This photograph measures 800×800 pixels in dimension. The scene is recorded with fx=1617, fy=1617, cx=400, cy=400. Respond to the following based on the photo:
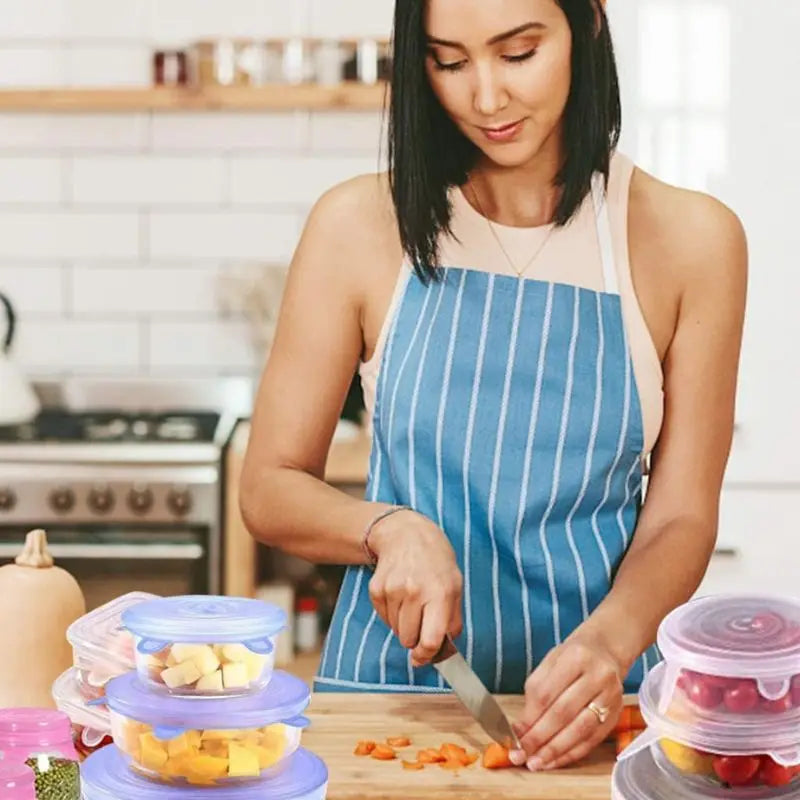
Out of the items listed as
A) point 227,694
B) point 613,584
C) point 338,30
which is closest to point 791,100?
point 338,30

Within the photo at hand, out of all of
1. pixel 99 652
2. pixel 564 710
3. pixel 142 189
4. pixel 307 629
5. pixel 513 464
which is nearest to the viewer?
pixel 99 652

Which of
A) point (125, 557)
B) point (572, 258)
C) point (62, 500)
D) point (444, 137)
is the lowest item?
point (125, 557)

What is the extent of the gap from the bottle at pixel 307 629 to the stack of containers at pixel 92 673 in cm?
203

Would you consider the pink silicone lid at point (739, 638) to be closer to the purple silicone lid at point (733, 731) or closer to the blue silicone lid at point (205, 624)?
the purple silicone lid at point (733, 731)

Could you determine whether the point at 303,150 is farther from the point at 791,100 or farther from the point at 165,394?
the point at 791,100

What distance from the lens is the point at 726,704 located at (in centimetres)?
107

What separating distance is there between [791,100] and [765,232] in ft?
0.86

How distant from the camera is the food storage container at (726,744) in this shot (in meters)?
1.06

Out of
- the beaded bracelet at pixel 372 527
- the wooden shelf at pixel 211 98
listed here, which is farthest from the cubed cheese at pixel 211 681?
the wooden shelf at pixel 211 98

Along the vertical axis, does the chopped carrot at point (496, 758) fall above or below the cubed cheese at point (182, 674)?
below

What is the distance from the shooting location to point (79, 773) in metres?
1.11

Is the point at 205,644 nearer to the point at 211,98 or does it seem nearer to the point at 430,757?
the point at 430,757

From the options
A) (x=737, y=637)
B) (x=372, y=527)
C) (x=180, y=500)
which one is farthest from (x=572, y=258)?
(x=180, y=500)

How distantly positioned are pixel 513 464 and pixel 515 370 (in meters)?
0.10
